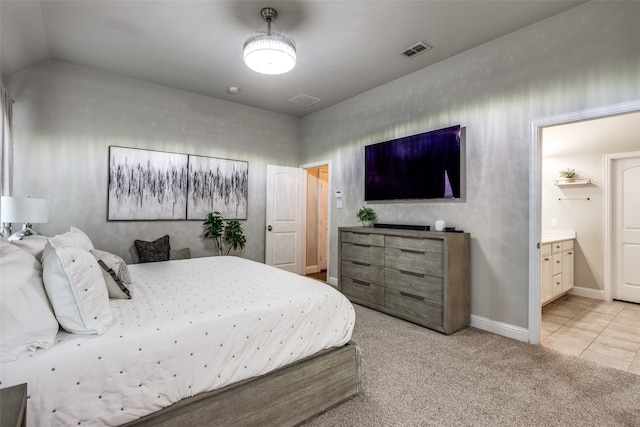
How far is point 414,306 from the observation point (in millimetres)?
3369

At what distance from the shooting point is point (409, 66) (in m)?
3.80

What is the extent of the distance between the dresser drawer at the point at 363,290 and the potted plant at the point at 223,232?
1821 millimetres

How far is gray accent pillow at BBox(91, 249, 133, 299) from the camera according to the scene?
1861mm

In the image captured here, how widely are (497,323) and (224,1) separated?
13.0 feet

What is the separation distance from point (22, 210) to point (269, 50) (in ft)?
8.21

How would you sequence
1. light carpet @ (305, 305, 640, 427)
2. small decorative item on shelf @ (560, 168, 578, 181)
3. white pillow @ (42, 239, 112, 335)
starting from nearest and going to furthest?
white pillow @ (42, 239, 112, 335), light carpet @ (305, 305, 640, 427), small decorative item on shelf @ (560, 168, 578, 181)

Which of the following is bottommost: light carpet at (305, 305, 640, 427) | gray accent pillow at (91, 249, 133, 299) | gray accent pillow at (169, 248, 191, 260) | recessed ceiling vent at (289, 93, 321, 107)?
light carpet at (305, 305, 640, 427)

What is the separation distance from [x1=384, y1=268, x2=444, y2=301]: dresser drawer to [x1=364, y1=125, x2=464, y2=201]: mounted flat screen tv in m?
0.98

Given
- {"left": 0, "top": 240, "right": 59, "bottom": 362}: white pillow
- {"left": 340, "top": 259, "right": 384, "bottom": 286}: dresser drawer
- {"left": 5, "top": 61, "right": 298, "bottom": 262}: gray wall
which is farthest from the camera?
{"left": 340, "top": 259, "right": 384, "bottom": 286}: dresser drawer

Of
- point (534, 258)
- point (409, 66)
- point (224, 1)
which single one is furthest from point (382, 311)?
point (224, 1)

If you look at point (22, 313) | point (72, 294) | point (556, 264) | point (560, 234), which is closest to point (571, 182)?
point (560, 234)

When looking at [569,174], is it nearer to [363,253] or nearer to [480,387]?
[363,253]

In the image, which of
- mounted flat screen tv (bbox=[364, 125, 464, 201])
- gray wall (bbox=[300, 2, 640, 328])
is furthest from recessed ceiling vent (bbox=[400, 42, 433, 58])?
mounted flat screen tv (bbox=[364, 125, 464, 201])

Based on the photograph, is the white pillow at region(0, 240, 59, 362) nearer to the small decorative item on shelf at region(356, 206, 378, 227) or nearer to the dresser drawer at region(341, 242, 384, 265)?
the dresser drawer at region(341, 242, 384, 265)
